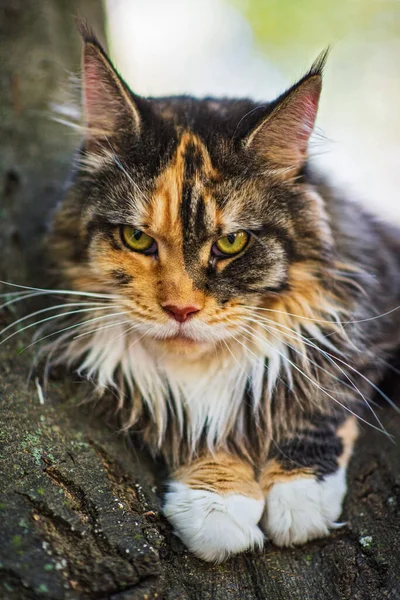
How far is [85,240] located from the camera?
5.44 ft

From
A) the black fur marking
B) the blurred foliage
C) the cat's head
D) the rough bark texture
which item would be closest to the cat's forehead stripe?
the cat's head

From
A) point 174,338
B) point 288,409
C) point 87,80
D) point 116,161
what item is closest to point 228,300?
point 174,338

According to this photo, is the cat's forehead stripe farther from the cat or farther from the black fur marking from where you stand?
the black fur marking

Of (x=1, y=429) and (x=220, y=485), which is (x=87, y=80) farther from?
(x=220, y=485)

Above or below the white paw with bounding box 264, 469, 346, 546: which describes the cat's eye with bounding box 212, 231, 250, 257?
above

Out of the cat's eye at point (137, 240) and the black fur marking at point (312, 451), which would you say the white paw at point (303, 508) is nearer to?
the black fur marking at point (312, 451)

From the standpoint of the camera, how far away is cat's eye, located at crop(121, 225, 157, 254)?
153cm

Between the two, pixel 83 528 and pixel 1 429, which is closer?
pixel 83 528

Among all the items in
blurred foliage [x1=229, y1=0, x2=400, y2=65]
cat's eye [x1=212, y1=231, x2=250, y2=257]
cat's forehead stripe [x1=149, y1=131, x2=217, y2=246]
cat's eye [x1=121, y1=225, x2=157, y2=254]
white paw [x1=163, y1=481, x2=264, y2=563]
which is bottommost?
white paw [x1=163, y1=481, x2=264, y2=563]

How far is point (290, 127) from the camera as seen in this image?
1.56m

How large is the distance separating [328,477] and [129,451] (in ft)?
1.85

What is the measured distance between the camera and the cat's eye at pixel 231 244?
151 cm

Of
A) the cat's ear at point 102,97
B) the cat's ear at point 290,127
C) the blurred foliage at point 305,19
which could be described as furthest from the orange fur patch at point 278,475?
the blurred foliage at point 305,19

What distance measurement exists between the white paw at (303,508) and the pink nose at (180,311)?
53 cm
